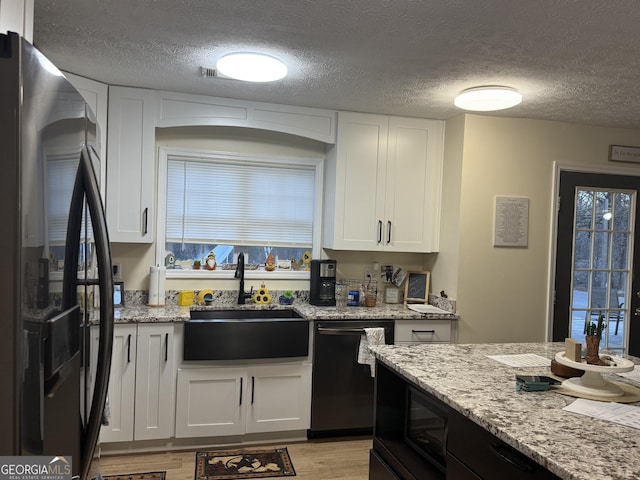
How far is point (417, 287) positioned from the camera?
4027 mm

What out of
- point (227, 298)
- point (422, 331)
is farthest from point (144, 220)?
point (422, 331)

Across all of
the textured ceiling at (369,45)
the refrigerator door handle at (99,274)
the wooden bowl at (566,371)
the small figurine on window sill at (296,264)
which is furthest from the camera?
the small figurine on window sill at (296,264)

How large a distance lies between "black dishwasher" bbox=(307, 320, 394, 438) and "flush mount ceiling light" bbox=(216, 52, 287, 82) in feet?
5.31

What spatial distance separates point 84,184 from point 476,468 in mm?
1335

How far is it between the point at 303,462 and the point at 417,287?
166 centimetres

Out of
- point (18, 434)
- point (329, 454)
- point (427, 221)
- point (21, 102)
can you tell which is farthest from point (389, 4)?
point (329, 454)

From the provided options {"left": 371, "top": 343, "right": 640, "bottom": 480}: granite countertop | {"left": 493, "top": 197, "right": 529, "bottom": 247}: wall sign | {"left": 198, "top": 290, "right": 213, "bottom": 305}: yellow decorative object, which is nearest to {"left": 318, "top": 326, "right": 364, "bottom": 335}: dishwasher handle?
{"left": 198, "top": 290, "right": 213, "bottom": 305}: yellow decorative object

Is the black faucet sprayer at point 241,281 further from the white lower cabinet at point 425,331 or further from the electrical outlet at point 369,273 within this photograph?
the white lower cabinet at point 425,331

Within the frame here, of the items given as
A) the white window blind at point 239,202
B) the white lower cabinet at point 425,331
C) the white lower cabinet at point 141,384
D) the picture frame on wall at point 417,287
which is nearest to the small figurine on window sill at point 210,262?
the white window blind at point 239,202

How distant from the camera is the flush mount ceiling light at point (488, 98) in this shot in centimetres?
291

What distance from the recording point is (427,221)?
3.88 meters

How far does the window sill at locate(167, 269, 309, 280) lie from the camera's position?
12.0ft

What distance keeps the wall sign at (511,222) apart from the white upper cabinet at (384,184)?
45 cm

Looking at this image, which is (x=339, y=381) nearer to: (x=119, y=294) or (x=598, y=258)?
(x=119, y=294)
